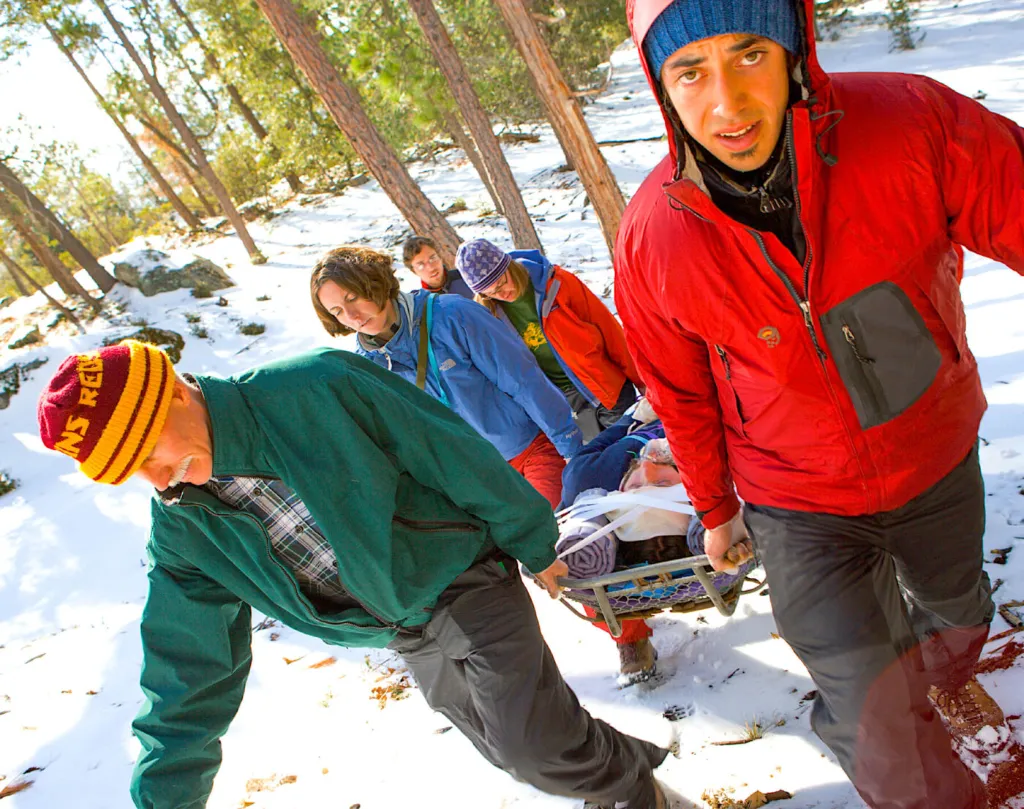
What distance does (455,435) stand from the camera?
7.59 ft

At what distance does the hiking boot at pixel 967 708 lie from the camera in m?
2.41

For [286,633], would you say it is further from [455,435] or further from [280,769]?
[455,435]

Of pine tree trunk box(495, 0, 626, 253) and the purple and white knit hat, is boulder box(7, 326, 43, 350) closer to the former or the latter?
pine tree trunk box(495, 0, 626, 253)

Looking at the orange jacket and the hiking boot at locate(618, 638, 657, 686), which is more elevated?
the orange jacket

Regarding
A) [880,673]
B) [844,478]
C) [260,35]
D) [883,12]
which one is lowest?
[883,12]

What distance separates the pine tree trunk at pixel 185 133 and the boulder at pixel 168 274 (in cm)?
155

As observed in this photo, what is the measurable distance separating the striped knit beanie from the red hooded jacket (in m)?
1.34

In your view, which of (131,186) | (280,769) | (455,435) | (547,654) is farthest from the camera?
(131,186)

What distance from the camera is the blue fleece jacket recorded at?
A: 12.5 feet

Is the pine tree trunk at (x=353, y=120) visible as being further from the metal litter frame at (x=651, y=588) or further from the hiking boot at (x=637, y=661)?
the metal litter frame at (x=651, y=588)

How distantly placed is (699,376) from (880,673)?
35.7 inches

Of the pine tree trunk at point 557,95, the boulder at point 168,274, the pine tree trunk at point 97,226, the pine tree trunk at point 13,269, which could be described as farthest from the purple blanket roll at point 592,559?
the pine tree trunk at point 97,226

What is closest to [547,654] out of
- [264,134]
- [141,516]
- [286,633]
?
[286,633]

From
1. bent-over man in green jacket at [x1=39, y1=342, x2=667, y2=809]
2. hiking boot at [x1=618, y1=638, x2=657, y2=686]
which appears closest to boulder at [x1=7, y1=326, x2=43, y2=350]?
bent-over man in green jacket at [x1=39, y1=342, x2=667, y2=809]
